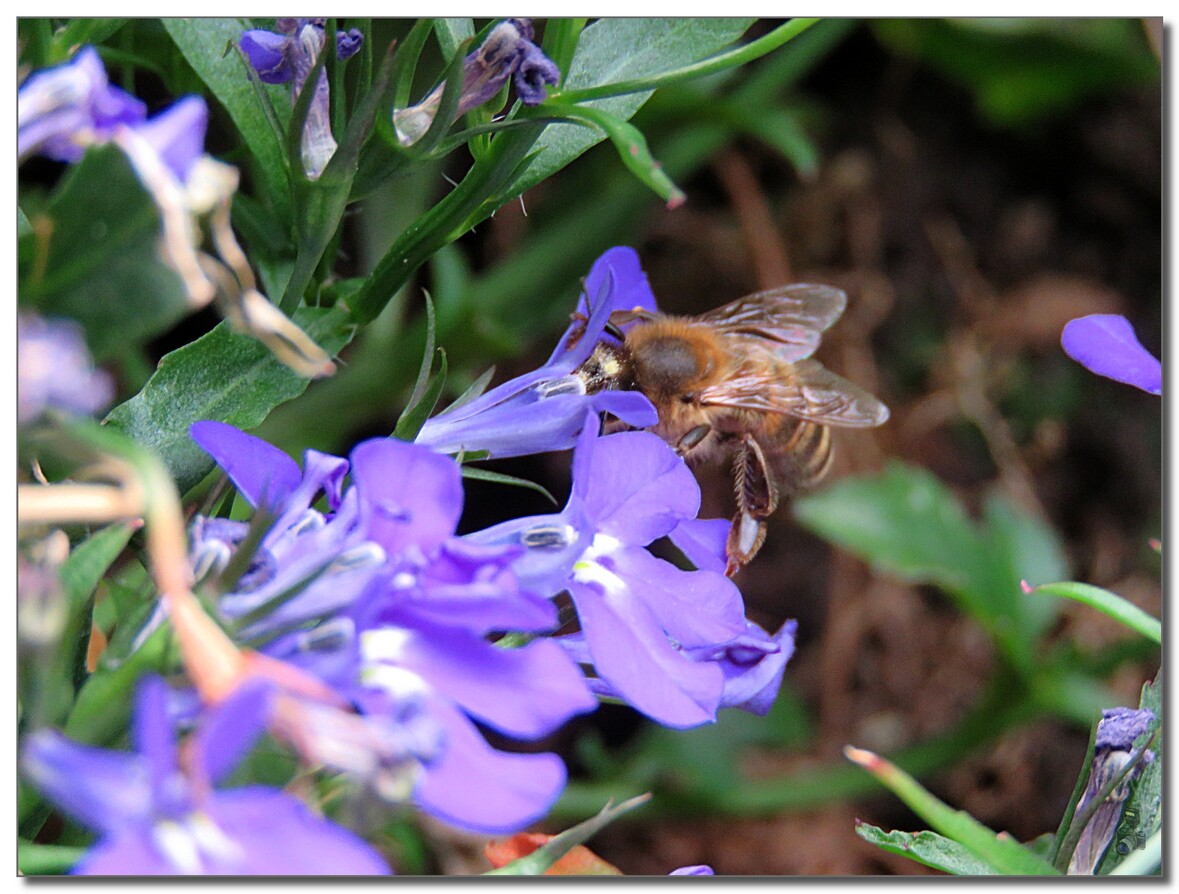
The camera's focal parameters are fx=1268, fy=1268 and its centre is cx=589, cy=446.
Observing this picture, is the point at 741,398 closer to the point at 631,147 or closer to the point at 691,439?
the point at 691,439

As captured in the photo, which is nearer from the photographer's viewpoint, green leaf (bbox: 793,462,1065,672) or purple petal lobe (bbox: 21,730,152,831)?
purple petal lobe (bbox: 21,730,152,831)

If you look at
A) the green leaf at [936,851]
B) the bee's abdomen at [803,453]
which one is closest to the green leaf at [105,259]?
the green leaf at [936,851]

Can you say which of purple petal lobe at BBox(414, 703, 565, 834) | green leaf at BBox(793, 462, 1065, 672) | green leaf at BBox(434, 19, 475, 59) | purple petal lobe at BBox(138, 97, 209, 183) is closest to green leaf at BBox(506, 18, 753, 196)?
green leaf at BBox(434, 19, 475, 59)

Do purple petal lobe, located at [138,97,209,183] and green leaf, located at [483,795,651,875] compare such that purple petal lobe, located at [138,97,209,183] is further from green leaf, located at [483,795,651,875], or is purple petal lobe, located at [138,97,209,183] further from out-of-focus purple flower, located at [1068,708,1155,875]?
out-of-focus purple flower, located at [1068,708,1155,875]

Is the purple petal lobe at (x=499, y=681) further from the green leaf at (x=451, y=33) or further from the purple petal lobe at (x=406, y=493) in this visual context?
the green leaf at (x=451, y=33)

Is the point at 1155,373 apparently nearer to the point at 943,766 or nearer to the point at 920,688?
the point at 943,766

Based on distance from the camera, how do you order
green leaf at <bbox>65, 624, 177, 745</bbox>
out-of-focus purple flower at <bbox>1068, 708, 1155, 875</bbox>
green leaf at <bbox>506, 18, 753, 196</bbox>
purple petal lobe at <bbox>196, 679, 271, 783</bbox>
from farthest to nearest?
green leaf at <bbox>506, 18, 753, 196</bbox>, out-of-focus purple flower at <bbox>1068, 708, 1155, 875</bbox>, green leaf at <bbox>65, 624, 177, 745</bbox>, purple petal lobe at <bbox>196, 679, 271, 783</bbox>

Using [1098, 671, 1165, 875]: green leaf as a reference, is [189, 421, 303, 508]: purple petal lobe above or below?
above

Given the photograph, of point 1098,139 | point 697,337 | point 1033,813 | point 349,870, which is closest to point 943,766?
point 1033,813
